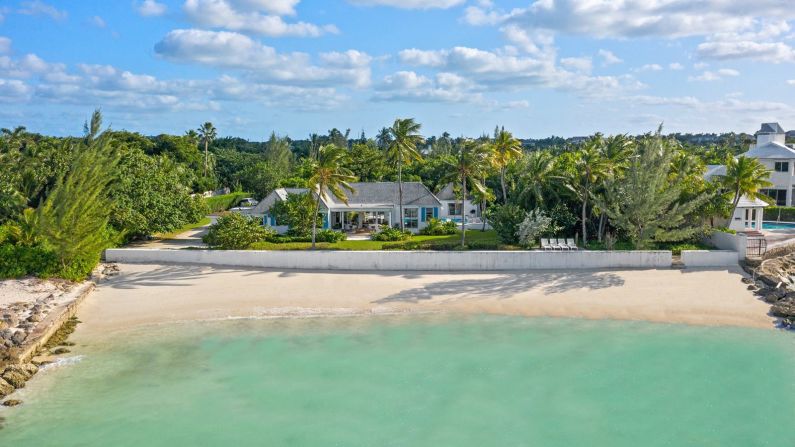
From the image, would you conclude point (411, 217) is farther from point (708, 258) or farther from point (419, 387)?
point (419, 387)

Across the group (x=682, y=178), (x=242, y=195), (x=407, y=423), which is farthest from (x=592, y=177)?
(x=242, y=195)

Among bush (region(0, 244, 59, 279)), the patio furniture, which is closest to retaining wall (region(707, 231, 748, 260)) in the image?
the patio furniture

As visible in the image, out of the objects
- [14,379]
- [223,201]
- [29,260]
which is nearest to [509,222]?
[29,260]

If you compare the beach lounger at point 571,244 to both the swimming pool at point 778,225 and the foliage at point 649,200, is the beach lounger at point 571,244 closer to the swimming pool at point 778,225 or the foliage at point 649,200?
the foliage at point 649,200

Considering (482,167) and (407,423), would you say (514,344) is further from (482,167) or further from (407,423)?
(482,167)

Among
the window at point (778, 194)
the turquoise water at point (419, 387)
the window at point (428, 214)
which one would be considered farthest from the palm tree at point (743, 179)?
the window at point (778, 194)

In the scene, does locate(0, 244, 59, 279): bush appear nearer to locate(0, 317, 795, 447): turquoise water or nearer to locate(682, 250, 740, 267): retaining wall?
locate(0, 317, 795, 447): turquoise water
